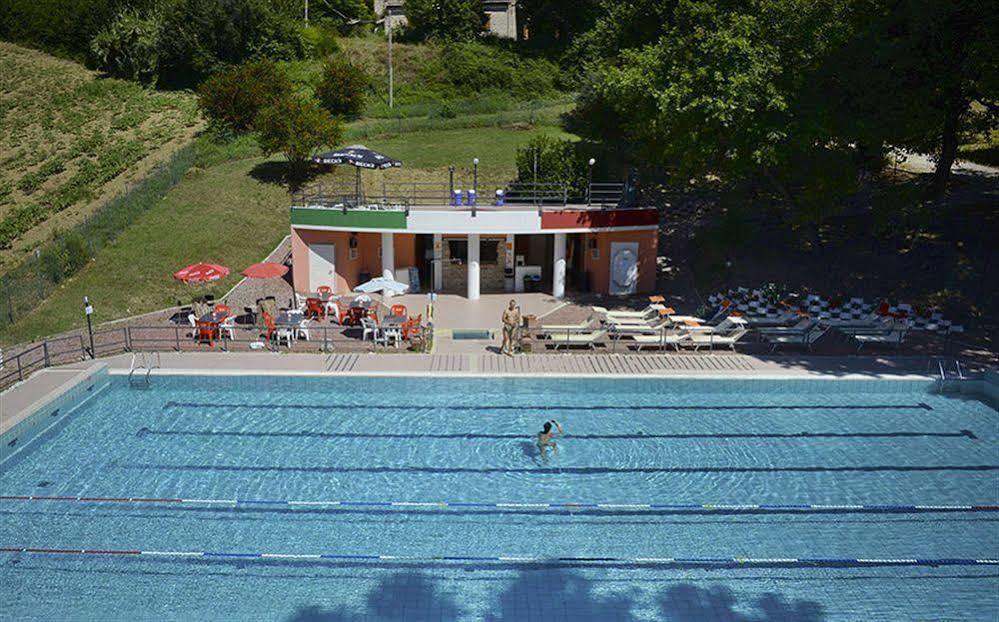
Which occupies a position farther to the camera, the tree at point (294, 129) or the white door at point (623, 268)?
the tree at point (294, 129)

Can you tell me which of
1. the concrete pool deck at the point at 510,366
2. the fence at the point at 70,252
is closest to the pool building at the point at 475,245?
the concrete pool deck at the point at 510,366

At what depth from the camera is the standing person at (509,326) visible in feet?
64.6

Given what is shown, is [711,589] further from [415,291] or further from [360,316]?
[415,291]

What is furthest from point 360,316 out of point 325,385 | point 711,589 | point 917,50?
point 917,50

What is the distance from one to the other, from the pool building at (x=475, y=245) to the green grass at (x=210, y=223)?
151 inches

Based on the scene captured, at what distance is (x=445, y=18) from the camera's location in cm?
5866

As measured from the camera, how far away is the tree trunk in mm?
22656

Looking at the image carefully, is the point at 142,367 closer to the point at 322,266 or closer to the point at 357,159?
the point at 322,266

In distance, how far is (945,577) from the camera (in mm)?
11383

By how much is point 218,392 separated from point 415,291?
974cm

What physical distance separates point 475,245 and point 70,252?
1365cm

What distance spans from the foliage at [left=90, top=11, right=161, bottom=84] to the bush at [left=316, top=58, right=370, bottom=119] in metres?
15.0

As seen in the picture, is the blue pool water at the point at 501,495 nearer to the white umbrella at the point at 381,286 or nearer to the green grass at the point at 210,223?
the white umbrella at the point at 381,286

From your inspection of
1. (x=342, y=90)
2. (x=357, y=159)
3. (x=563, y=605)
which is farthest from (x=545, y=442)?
(x=342, y=90)
